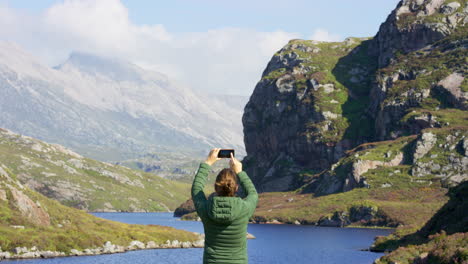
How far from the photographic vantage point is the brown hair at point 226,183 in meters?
14.4

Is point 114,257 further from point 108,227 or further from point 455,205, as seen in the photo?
point 455,205

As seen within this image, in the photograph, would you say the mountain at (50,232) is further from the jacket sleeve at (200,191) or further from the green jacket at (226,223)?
the green jacket at (226,223)

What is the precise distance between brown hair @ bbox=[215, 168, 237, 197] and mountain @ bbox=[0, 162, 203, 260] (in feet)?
322

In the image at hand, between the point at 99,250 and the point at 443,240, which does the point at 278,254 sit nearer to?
the point at 99,250

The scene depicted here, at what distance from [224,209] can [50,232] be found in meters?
112

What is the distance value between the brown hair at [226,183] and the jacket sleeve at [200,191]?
Answer: 19.8 inches

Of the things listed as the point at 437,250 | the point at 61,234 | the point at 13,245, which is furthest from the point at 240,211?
the point at 61,234

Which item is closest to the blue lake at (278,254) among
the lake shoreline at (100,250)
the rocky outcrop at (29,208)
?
the lake shoreline at (100,250)

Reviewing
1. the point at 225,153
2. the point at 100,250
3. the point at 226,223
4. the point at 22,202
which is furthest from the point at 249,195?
the point at 100,250

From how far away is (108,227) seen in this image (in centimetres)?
14725

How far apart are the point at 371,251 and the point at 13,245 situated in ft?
253

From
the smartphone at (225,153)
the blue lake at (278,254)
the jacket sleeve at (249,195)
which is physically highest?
the smartphone at (225,153)

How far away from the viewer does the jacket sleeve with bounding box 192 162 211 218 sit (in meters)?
14.6

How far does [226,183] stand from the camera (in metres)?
14.4
